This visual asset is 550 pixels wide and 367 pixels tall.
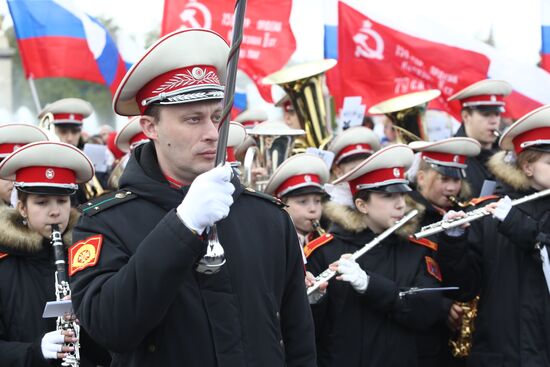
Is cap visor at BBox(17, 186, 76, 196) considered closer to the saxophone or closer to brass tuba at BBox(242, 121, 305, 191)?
the saxophone

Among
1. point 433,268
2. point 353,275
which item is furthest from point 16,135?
point 433,268

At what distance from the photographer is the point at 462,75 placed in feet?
39.2

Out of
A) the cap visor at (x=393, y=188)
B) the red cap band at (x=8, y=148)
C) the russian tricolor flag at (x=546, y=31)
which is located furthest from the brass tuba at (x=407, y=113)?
the red cap band at (x=8, y=148)

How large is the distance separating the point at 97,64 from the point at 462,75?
4395mm

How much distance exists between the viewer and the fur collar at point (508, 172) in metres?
7.32

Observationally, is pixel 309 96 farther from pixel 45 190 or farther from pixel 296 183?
pixel 45 190

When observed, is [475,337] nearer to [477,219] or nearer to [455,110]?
[477,219]

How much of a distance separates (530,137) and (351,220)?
144cm

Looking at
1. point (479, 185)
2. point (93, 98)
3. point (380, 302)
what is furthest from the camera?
point (93, 98)

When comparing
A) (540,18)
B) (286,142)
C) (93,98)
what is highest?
(540,18)

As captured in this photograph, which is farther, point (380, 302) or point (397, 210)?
point (397, 210)

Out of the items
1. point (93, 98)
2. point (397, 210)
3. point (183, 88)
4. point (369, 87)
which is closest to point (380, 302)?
point (397, 210)

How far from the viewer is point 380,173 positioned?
7402 mm

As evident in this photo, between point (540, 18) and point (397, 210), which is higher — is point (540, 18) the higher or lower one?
the higher one
